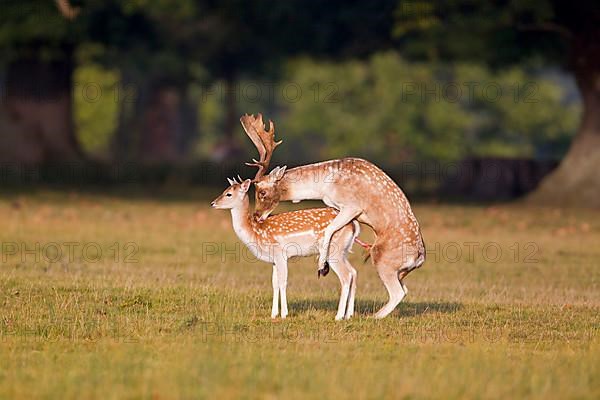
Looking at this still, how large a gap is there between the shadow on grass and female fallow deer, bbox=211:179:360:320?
0.62 m

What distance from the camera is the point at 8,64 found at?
41.8m

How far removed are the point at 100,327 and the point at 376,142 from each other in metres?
68.9

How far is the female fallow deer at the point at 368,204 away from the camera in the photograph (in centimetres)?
1412

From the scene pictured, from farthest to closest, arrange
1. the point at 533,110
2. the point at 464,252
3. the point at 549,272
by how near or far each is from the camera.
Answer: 1. the point at 533,110
2. the point at 464,252
3. the point at 549,272

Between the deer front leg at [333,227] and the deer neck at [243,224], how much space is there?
765 millimetres

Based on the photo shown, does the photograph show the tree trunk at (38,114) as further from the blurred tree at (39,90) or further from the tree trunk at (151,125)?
the tree trunk at (151,125)

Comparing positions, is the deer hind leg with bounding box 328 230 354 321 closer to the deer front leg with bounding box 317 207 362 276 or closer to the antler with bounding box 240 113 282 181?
the deer front leg with bounding box 317 207 362 276

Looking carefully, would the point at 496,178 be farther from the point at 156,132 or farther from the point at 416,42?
the point at 156,132

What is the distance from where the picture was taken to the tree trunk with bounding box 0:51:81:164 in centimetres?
3981

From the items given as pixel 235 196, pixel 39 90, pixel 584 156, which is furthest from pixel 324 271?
pixel 39 90

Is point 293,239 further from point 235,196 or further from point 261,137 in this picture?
point 261,137

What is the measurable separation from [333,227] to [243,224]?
0.99 m

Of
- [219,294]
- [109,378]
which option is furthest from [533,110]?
[109,378]

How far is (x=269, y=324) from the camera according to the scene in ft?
44.0
